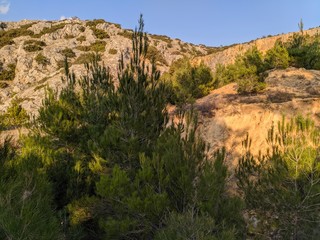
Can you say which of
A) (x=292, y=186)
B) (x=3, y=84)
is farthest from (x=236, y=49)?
(x=292, y=186)

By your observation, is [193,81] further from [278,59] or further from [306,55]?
[306,55]

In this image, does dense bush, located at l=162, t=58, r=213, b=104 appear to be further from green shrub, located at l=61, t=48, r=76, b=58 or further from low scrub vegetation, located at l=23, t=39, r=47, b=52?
low scrub vegetation, located at l=23, t=39, r=47, b=52

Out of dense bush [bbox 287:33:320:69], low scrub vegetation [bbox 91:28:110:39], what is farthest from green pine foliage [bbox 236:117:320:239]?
low scrub vegetation [bbox 91:28:110:39]

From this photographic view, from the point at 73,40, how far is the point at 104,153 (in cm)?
4185

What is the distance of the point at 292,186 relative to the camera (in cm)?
806

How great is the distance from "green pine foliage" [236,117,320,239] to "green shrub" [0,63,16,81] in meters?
37.5

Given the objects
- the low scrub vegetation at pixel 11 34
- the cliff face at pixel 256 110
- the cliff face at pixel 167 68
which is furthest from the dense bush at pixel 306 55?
the low scrub vegetation at pixel 11 34

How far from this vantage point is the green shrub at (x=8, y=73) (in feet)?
124

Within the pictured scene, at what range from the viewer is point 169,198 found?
24.2 ft

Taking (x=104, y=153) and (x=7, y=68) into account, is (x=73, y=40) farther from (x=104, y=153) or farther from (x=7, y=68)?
(x=104, y=153)

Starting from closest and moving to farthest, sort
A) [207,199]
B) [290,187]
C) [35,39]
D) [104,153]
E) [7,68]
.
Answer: [207,199]
[290,187]
[104,153]
[7,68]
[35,39]

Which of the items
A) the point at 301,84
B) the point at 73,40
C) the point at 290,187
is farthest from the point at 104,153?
the point at 73,40

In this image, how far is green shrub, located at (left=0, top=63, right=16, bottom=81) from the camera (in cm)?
3775

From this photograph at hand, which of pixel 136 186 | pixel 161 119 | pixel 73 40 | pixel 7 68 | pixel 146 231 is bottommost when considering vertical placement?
pixel 146 231
